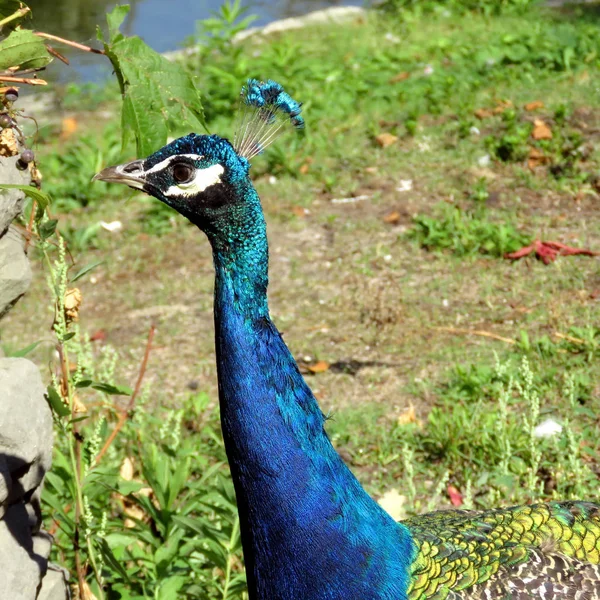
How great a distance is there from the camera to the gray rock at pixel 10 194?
6.16 ft

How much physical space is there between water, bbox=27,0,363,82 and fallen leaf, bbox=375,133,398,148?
5.49 ft

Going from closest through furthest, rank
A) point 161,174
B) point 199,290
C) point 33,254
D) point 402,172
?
1. point 161,174
2. point 199,290
3. point 33,254
4. point 402,172

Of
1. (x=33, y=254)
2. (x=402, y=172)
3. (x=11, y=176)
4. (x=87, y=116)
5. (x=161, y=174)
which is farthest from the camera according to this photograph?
(x=87, y=116)

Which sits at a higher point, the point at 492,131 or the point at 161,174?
the point at 161,174

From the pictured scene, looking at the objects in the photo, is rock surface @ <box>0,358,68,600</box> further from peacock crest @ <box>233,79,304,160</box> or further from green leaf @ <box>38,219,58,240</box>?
peacock crest @ <box>233,79,304,160</box>

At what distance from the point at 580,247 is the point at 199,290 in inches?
58.4

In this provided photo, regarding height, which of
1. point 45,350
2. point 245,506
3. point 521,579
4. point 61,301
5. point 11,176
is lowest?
point 45,350

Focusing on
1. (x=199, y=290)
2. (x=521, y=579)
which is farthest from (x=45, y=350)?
(x=521, y=579)

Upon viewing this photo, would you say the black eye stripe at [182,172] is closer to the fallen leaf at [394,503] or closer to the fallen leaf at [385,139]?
the fallen leaf at [394,503]

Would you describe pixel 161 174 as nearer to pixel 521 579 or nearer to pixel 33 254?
pixel 521 579

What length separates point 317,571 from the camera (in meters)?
1.74

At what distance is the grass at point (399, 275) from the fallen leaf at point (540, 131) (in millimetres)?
41

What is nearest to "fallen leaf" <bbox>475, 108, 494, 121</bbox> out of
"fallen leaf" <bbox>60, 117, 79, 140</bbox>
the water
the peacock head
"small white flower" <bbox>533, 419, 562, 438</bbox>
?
the water

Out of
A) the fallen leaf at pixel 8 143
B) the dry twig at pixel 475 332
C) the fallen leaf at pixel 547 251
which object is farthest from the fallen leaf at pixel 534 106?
the fallen leaf at pixel 8 143
